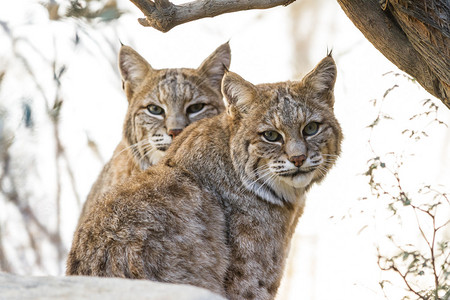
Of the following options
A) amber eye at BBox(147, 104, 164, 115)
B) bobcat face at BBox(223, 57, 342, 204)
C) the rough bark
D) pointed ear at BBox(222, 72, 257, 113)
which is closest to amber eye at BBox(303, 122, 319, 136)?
bobcat face at BBox(223, 57, 342, 204)

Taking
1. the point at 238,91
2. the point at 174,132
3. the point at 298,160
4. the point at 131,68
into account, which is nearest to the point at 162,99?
the point at 174,132

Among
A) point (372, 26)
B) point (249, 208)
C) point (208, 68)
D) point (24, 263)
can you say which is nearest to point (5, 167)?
point (24, 263)

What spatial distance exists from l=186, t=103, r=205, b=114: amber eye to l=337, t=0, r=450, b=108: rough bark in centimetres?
228

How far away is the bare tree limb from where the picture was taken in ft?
16.2

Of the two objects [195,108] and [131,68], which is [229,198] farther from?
[131,68]

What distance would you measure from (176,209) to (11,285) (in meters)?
1.49

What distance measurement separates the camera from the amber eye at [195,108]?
7.15 meters

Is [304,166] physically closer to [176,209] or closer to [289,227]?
[289,227]

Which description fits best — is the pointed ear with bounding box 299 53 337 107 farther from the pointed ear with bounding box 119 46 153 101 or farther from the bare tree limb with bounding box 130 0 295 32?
the pointed ear with bounding box 119 46 153 101

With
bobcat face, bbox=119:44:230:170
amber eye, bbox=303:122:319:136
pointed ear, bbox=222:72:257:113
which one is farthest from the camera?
bobcat face, bbox=119:44:230:170

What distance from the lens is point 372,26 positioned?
5.20m

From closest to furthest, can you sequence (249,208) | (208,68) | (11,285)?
(11,285)
(249,208)
(208,68)

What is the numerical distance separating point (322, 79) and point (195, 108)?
1.71 metres

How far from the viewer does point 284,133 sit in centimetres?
552
